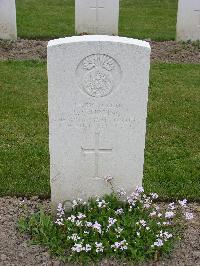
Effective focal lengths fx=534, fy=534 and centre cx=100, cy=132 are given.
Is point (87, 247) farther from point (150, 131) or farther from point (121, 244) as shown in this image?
point (150, 131)

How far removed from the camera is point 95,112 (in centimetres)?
403

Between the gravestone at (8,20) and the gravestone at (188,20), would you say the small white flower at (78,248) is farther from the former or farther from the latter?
the gravestone at (188,20)

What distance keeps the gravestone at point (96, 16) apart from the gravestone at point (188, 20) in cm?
121

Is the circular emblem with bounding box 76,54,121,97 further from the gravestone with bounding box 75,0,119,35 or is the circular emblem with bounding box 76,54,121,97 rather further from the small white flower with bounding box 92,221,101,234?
the gravestone with bounding box 75,0,119,35

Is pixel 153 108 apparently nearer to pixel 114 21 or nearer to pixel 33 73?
pixel 33 73

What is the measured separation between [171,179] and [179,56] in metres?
4.61

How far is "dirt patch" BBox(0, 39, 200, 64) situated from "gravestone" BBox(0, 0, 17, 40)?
0.21 metres

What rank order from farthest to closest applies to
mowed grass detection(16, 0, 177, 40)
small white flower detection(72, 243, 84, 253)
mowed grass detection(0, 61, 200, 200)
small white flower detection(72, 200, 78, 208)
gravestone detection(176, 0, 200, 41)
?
mowed grass detection(16, 0, 177, 40), gravestone detection(176, 0, 200, 41), mowed grass detection(0, 61, 200, 200), small white flower detection(72, 200, 78, 208), small white flower detection(72, 243, 84, 253)

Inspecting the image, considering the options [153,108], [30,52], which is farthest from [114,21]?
[153,108]

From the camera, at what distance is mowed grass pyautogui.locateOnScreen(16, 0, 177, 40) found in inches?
428

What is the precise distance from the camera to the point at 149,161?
5672 mm

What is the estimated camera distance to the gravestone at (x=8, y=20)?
31.4 feet

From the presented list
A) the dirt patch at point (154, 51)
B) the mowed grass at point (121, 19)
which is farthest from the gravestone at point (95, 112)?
the mowed grass at point (121, 19)

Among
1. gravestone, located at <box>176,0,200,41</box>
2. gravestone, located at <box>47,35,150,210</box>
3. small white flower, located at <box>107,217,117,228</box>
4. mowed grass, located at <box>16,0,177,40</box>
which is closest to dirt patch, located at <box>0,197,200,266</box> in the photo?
small white flower, located at <box>107,217,117,228</box>
